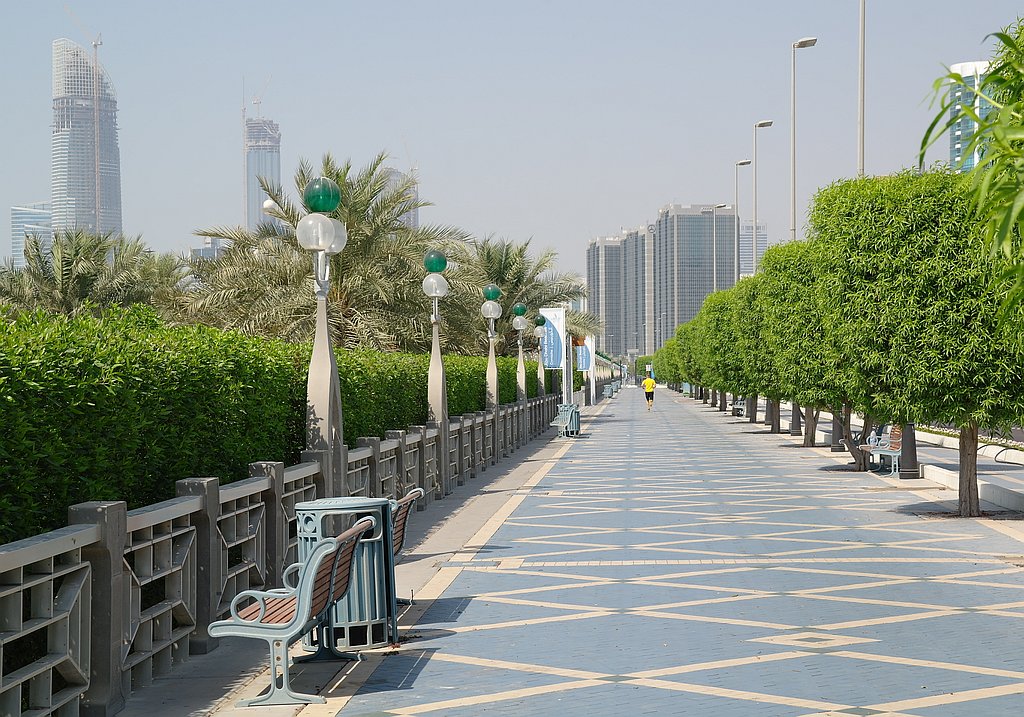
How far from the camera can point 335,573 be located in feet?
22.9

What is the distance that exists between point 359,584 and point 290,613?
101 cm

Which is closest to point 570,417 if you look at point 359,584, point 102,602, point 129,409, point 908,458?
point 908,458

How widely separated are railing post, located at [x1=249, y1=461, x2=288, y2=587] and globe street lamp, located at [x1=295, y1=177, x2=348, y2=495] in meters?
1.34

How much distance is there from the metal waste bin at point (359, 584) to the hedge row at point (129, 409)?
1131 millimetres

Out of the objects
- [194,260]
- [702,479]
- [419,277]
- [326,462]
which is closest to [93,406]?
[326,462]

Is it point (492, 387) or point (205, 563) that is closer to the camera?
point (205, 563)

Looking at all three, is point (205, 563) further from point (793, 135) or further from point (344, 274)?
point (793, 135)

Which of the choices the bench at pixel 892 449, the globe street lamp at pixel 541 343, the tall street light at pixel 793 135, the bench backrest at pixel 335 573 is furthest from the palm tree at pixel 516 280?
the bench backrest at pixel 335 573

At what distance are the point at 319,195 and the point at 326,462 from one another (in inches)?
96.5

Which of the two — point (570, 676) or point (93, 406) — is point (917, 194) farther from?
point (93, 406)

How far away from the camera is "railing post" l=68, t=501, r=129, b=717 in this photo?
6184mm

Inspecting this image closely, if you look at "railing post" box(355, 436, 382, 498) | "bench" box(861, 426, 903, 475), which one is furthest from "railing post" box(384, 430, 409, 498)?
"bench" box(861, 426, 903, 475)

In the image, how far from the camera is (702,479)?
2162cm

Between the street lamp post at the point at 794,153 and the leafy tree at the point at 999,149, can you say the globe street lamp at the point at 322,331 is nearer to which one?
the leafy tree at the point at 999,149
